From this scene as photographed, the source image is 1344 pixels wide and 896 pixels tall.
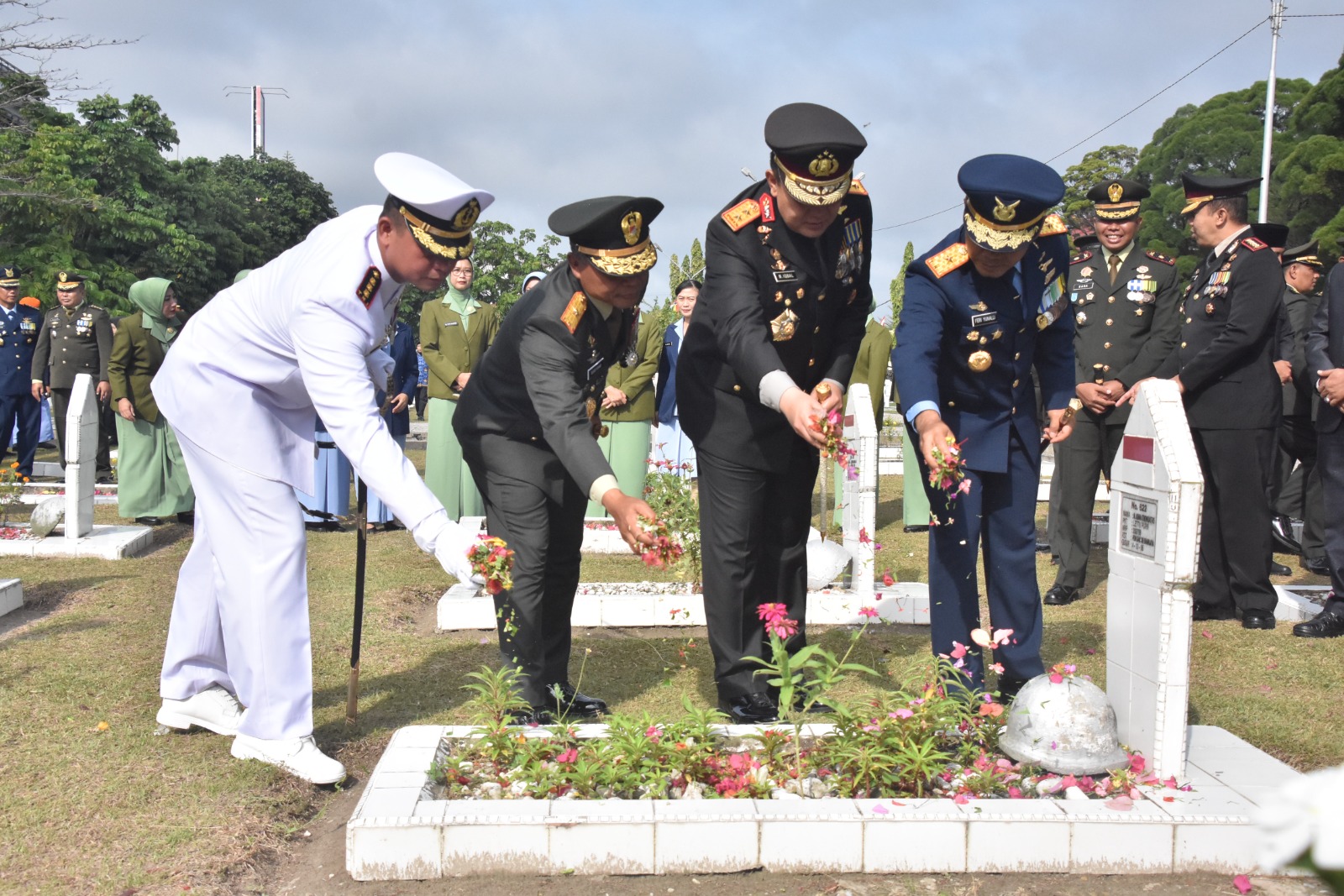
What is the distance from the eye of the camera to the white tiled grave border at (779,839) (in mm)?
3354

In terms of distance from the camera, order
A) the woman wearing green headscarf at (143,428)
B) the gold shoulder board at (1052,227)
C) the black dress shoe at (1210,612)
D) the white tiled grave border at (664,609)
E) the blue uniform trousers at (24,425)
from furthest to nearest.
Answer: the blue uniform trousers at (24,425) → the woman wearing green headscarf at (143,428) → the black dress shoe at (1210,612) → the white tiled grave border at (664,609) → the gold shoulder board at (1052,227)

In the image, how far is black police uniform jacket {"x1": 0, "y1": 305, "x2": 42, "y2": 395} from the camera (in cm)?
1395

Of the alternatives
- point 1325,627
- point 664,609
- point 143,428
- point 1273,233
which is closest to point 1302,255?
point 1273,233

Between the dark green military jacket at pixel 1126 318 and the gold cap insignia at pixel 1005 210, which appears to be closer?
the gold cap insignia at pixel 1005 210

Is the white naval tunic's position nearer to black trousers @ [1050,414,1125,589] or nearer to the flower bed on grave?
the flower bed on grave

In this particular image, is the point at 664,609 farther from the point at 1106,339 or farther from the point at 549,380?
the point at 1106,339

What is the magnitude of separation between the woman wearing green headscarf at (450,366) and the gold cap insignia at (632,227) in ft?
21.0

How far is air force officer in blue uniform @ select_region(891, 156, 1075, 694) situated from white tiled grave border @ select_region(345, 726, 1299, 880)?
95 centimetres

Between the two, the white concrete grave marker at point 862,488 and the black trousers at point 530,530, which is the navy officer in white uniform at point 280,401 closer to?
the black trousers at point 530,530

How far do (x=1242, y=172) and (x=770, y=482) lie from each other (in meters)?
36.3

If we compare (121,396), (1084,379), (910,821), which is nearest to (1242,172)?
(1084,379)

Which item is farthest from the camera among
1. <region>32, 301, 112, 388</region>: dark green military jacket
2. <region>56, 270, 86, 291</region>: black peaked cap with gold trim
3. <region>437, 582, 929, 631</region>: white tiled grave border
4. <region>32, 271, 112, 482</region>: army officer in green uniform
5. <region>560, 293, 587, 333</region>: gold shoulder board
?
<region>32, 301, 112, 388</region>: dark green military jacket

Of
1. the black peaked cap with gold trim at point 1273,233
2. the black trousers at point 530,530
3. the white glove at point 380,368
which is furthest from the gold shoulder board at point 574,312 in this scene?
the black peaked cap with gold trim at point 1273,233

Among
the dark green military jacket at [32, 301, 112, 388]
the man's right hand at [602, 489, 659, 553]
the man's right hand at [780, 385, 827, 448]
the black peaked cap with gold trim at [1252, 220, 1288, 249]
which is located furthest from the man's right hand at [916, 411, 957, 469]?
the dark green military jacket at [32, 301, 112, 388]
